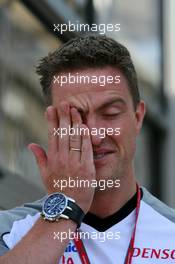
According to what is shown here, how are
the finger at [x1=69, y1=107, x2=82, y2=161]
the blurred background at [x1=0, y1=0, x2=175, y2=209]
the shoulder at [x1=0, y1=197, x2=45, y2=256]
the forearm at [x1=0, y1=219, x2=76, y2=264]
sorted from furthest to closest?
the blurred background at [x1=0, y1=0, x2=175, y2=209] < the shoulder at [x1=0, y1=197, x2=45, y2=256] < the finger at [x1=69, y1=107, x2=82, y2=161] < the forearm at [x1=0, y1=219, x2=76, y2=264]

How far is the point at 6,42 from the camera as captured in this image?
167 inches

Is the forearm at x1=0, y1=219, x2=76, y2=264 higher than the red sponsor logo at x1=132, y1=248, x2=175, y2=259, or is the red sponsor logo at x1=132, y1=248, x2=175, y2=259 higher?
the forearm at x1=0, y1=219, x2=76, y2=264

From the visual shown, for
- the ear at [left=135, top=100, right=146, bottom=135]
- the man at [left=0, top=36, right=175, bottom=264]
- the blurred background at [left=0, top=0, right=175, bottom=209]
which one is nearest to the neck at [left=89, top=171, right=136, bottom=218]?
the man at [left=0, top=36, right=175, bottom=264]

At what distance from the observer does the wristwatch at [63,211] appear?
1613 mm

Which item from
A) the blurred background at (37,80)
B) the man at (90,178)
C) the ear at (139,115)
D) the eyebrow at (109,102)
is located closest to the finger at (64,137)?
the man at (90,178)

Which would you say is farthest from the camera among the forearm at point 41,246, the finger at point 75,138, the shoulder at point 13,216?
the shoulder at point 13,216

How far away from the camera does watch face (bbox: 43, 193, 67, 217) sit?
5.30ft

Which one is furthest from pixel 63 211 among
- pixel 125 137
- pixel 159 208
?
pixel 159 208

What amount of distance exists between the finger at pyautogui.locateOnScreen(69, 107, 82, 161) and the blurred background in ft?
3.69

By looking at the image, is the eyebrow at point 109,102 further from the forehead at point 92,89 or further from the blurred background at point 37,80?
the blurred background at point 37,80

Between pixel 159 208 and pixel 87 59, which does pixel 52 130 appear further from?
pixel 159 208

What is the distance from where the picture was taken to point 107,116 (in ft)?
5.77

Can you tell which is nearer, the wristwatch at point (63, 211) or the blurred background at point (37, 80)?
the wristwatch at point (63, 211)

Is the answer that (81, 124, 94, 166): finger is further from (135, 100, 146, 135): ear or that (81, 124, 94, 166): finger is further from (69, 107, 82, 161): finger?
(135, 100, 146, 135): ear
